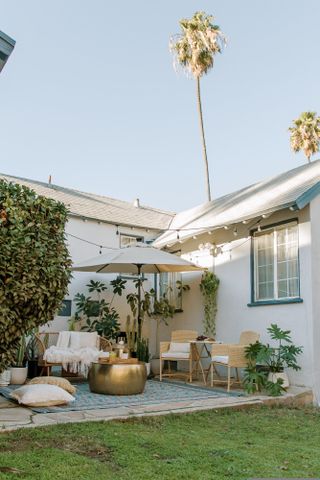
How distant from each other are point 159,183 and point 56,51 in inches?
311

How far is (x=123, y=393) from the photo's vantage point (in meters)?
7.56

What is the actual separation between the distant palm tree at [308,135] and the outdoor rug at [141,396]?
15.5 meters

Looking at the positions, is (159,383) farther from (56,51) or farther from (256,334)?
(56,51)

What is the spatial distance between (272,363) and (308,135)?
51.5ft

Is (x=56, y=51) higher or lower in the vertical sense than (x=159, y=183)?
higher

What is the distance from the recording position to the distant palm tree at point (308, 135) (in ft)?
70.6

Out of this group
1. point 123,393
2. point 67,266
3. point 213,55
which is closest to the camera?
point 67,266

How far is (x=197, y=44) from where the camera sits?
62.3 ft

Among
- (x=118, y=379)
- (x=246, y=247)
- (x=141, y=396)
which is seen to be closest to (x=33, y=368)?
(x=118, y=379)

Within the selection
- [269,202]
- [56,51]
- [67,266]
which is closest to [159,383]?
[269,202]

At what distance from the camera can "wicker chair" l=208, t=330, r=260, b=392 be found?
8031mm

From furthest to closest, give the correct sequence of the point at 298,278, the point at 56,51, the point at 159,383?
the point at 56,51, the point at 159,383, the point at 298,278

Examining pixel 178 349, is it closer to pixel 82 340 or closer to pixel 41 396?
pixel 82 340

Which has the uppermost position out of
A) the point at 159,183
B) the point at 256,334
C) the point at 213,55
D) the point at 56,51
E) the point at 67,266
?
the point at 213,55
